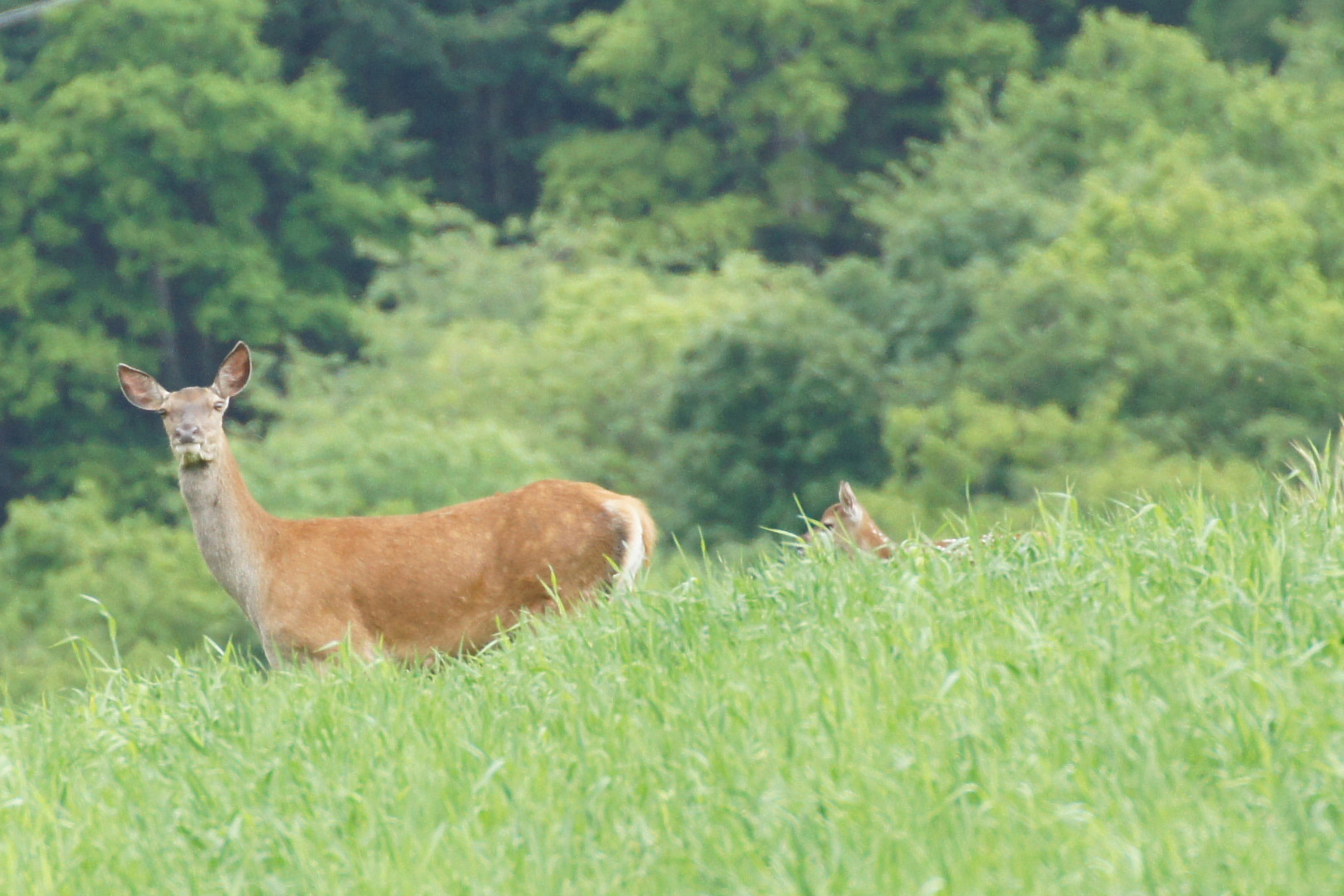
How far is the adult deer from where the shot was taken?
20.7 ft

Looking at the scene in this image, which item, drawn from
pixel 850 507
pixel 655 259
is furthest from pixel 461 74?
pixel 850 507

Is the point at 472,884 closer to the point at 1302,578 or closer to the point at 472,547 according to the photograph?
the point at 1302,578

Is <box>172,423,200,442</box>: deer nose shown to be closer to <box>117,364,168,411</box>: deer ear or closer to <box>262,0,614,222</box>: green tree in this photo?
<box>117,364,168,411</box>: deer ear

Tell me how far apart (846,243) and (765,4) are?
4.15 metres

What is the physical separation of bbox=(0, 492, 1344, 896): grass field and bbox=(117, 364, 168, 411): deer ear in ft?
4.89

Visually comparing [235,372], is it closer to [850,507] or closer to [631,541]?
[631,541]

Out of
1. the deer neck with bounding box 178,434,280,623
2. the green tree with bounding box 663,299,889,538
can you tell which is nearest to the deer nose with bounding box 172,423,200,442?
the deer neck with bounding box 178,434,280,623

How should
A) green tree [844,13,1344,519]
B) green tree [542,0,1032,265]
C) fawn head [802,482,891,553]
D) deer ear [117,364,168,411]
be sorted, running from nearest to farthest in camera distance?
deer ear [117,364,168,411] < fawn head [802,482,891,553] < green tree [844,13,1344,519] < green tree [542,0,1032,265]

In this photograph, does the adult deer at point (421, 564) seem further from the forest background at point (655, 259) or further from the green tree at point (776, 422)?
the green tree at point (776, 422)

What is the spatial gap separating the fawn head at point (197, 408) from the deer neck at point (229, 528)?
0.07 meters

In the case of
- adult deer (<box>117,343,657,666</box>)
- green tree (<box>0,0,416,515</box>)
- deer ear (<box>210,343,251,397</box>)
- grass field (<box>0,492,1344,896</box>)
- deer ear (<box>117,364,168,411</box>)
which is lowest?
green tree (<box>0,0,416,515</box>)

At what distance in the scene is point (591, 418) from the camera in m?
24.0

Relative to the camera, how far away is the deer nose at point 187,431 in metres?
6.41

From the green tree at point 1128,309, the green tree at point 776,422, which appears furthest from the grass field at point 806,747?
the green tree at point 776,422
